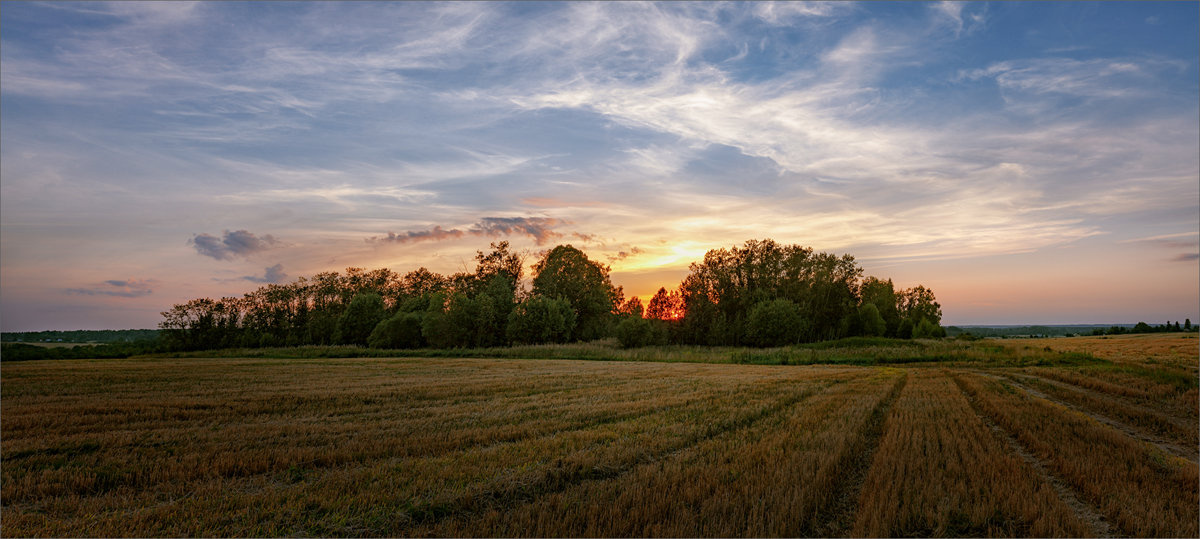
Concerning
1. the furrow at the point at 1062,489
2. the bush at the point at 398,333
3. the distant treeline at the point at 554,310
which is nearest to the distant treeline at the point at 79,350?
the distant treeline at the point at 554,310

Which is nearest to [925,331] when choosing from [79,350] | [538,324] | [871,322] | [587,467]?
[871,322]

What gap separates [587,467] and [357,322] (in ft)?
255

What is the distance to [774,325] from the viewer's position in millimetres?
64125

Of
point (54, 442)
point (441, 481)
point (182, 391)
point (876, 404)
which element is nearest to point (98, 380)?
point (182, 391)

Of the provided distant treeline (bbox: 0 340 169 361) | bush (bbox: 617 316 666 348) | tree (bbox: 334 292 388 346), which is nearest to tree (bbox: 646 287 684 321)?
bush (bbox: 617 316 666 348)

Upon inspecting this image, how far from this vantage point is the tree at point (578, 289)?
250 ft

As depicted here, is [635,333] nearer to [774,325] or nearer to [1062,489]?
[774,325]

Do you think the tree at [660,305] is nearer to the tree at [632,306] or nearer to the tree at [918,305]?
the tree at [632,306]

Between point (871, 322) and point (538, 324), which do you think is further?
point (871, 322)

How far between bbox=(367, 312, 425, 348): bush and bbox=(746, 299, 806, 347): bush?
1701 inches

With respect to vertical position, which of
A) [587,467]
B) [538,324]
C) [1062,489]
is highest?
[538,324]

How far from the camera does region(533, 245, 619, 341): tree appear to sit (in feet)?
250

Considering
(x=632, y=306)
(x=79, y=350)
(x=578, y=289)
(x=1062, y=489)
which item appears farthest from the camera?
(x=632, y=306)

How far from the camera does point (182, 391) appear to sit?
18891 mm
